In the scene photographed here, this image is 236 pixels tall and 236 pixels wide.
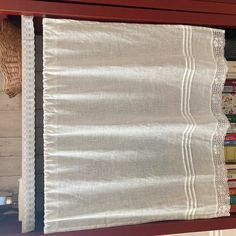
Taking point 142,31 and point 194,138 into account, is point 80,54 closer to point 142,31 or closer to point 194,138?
point 142,31

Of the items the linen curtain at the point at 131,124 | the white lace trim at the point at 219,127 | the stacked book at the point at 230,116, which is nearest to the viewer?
the linen curtain at the point at 131,124

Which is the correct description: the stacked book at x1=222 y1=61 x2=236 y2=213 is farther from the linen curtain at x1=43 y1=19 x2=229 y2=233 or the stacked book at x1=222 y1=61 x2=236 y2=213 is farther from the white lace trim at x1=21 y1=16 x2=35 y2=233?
the white lace trim at x1=21 y1=16 x2=35 y2=233

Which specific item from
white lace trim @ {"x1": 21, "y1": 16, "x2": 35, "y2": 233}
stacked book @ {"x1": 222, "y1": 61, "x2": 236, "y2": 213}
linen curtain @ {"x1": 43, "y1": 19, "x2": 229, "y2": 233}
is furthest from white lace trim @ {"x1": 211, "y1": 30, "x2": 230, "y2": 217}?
white lace trim @ {"x1": 21, "y1": 16, "x2": 35, "y2": 233}

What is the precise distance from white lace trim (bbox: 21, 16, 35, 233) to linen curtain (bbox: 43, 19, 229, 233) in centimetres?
4

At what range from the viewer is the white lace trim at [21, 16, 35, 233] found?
81cm

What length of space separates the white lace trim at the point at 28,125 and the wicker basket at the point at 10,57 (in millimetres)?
107

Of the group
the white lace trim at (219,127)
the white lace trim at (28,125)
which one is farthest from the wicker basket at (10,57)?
the white lace trim at (219,127)

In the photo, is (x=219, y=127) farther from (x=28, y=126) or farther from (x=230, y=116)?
(x=28, y=126)

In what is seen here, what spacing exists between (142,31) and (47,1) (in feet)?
0.74

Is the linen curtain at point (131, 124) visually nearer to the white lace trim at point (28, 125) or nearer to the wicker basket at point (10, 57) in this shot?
the white lace trim at point (28, 125)

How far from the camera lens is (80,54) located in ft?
Answer: 2.65

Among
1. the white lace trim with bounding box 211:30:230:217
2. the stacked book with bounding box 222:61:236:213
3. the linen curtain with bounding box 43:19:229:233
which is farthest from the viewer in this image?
the stacked book with bounding box 222:61:236:213

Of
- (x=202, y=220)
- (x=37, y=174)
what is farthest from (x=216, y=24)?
(x=37, y=174)

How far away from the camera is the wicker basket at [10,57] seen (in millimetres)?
892
